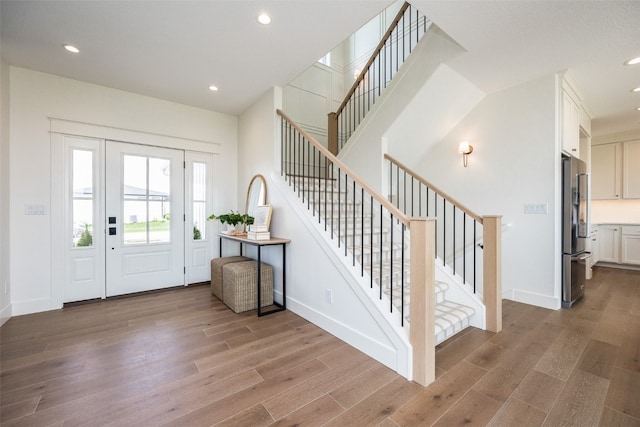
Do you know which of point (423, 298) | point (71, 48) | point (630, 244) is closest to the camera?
point (423, 298)

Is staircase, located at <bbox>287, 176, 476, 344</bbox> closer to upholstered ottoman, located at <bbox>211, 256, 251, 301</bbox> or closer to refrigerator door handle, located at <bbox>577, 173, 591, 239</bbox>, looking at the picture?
upholstered ottoman, located at <bbox>211, 256, 251, 301</bbox>

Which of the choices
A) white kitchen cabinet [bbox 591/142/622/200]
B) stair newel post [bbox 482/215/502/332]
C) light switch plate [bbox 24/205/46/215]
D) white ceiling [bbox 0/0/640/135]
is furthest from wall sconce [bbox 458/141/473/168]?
light switch plate [bbox 24/205/46/215]

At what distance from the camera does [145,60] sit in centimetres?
304

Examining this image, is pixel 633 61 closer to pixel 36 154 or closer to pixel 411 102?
pixel 411 102

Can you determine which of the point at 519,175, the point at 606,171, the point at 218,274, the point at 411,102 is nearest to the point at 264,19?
the point at 411,102

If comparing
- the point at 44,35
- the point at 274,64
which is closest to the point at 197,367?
the point at 274,64

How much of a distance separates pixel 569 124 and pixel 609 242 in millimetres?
3745

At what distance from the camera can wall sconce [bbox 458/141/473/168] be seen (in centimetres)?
401

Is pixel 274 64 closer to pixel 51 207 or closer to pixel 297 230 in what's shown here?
pixel 297 230

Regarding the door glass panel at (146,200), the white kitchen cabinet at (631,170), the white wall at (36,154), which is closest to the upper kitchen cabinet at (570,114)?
the white kitchen cabinet at (631,170)

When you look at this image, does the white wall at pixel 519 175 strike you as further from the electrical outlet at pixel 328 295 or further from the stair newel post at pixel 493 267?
the electrical outlet at pixel 328 295

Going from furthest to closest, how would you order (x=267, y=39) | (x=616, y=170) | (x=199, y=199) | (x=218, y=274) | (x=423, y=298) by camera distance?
(x=616, y=170) < (x=199, y=199) < (x=218, y=274) < (x=267, y=39) < (x=423, y=298)

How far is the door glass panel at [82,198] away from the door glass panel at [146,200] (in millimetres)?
376

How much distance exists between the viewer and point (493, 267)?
2703 mm
